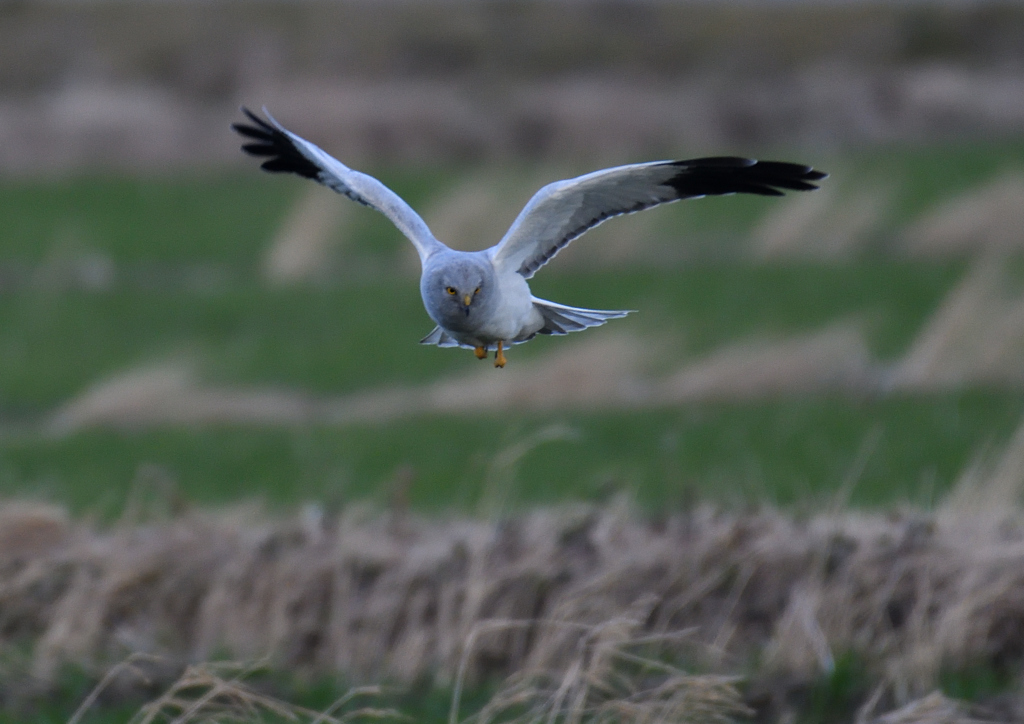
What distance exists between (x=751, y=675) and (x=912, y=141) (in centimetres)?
3008

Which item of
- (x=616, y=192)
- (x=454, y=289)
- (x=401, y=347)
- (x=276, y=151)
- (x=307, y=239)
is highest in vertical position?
(x=307, y=239)

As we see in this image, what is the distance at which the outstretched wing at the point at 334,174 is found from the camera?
439cm

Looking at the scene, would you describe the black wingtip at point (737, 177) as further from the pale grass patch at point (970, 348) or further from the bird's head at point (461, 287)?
the pale grass patch at point (970, 348)

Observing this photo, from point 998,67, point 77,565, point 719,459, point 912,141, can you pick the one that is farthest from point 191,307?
point 998,67

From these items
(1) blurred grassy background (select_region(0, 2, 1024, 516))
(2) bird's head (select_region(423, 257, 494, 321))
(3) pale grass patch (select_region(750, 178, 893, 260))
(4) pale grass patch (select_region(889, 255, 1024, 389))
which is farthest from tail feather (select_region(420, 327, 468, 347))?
(3) pale grass patch (select_region(750, 178, 893, 260))

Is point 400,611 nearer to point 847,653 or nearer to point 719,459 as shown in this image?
point 847,653

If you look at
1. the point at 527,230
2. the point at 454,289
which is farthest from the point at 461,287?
the point at 527,230

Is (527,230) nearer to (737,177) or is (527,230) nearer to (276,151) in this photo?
(737,177)

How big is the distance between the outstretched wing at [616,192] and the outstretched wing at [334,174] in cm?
25

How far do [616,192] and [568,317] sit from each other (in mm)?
421

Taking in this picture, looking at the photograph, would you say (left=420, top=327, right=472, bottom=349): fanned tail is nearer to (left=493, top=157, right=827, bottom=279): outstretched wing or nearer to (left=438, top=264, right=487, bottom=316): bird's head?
(left=493, top=157, right=827, bottom=279): outstretched wing

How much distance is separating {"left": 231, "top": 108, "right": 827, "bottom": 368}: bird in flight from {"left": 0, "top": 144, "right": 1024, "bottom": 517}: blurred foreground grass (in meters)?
2.86

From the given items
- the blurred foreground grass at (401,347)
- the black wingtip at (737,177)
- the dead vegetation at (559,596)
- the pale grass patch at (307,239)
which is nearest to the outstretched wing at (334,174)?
the black wingtip at (737,177)

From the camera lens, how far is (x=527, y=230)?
14.3ft
